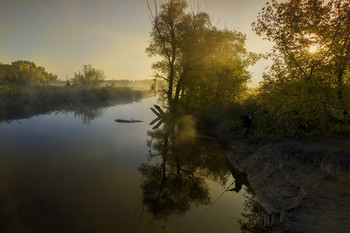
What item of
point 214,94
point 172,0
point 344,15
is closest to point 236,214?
point 344,15

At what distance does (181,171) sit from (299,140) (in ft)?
27.8

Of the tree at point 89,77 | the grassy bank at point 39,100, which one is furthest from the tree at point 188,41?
the tree at point 89,77

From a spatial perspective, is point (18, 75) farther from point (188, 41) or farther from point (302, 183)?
point (302, 183)

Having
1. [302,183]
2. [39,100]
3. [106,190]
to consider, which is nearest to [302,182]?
[302,183]

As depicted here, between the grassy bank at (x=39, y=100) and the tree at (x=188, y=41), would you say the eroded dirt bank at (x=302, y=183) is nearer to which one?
the tree at (x=188, y=41)

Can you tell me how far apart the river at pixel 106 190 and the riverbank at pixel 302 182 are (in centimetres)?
158

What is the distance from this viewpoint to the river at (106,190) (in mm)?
8070

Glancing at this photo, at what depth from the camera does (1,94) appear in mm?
34188

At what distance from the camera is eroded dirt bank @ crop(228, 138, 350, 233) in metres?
6.47

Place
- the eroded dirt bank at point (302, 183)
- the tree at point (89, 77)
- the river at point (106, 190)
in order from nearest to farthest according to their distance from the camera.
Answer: the eroded dirt bank at point (302, 183) → the river at point (106, 190) → the tree at point (89, 77)

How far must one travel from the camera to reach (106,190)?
10.6 m

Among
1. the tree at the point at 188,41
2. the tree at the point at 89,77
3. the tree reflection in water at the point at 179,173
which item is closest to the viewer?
the tree reflection in water at the point at 179,173

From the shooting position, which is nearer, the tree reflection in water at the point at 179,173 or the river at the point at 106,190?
the river at the point at 106,190

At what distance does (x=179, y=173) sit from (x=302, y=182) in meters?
7.20
